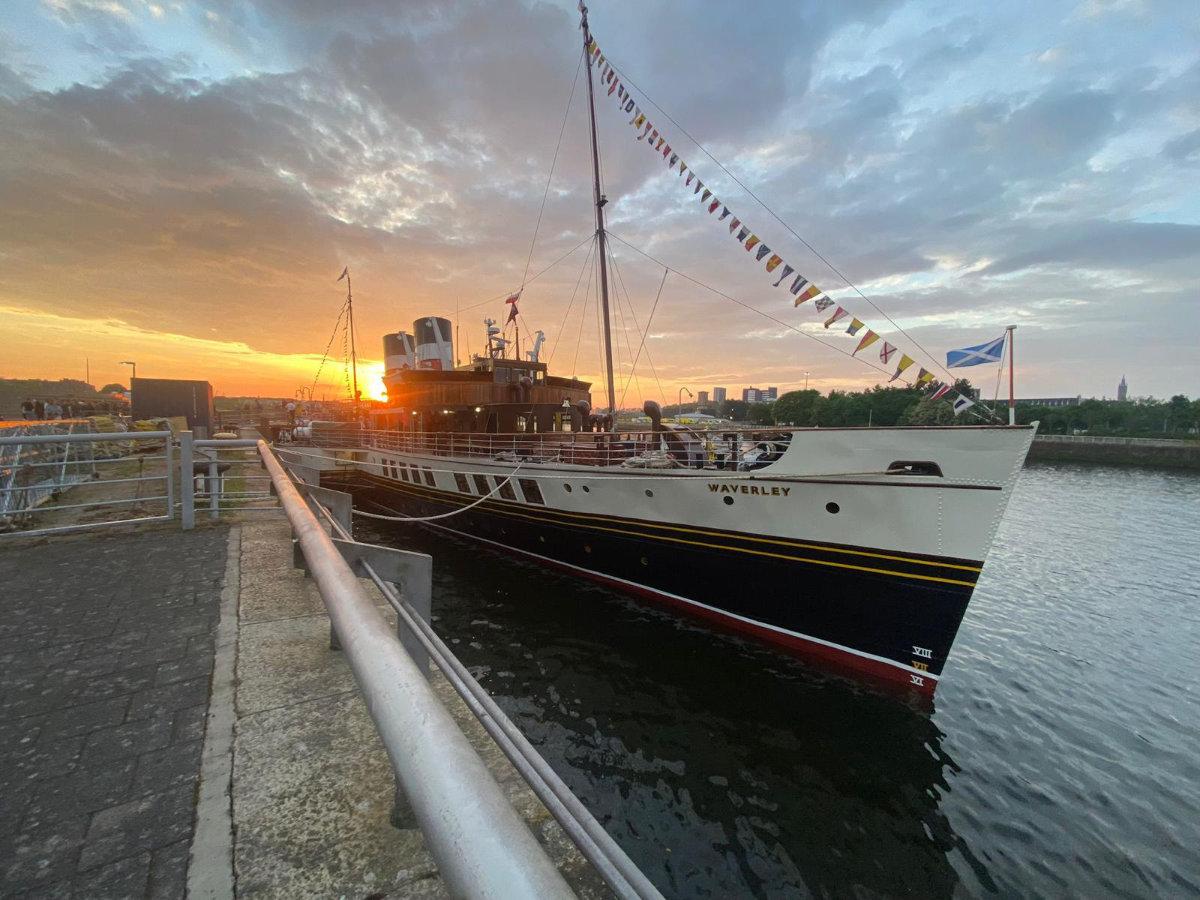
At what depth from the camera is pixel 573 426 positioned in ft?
58.0

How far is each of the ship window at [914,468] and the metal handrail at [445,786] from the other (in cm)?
817

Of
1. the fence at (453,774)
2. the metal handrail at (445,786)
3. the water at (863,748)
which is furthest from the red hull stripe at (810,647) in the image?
the metal handrail at (445,786)

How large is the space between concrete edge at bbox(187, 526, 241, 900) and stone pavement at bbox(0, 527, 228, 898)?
4cm

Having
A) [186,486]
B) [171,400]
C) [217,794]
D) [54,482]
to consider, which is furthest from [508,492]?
[171,400]

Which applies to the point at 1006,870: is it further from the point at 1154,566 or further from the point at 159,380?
the point at 159,380

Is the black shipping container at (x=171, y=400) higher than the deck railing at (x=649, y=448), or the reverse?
the black shipping container at (x=171, y=400)

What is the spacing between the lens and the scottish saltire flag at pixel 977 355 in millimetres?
7617

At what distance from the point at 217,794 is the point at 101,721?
1.18 metres

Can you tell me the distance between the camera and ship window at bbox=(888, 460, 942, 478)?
24.8ft

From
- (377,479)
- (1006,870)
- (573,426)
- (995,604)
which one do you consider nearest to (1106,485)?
(995,604)

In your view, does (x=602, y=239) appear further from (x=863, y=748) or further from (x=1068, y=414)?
(x=1068, y=414)

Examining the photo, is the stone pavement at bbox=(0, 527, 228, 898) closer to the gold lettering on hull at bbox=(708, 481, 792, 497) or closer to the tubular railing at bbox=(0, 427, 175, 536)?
the tubular railing at bbox=(0, 427, 175, 536)

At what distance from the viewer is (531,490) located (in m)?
13.5

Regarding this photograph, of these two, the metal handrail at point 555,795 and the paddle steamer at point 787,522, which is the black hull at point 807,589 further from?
the metal handrail at point 555,795
